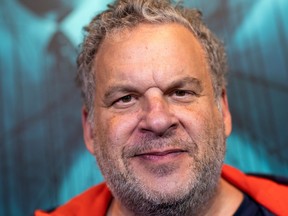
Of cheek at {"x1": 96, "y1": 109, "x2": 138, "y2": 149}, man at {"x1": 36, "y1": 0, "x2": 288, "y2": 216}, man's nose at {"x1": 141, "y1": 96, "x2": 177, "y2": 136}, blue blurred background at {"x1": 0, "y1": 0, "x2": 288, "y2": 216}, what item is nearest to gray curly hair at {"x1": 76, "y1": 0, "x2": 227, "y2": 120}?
man at {"x1": 36, "y1": 0, "x2": 288, "y2": 216}

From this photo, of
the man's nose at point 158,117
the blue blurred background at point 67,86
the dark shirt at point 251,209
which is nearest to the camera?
the man's nose at point 158,117

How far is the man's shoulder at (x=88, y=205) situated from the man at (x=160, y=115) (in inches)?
2.8

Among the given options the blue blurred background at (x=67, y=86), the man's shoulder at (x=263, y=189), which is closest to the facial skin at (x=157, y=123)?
the man's shoulder at (x=263, y=189)

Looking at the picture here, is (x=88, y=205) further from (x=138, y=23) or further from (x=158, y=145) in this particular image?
(x=138, y=23)

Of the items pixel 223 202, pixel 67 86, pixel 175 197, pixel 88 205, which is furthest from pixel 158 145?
pixel 67 86

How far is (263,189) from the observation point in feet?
3.59

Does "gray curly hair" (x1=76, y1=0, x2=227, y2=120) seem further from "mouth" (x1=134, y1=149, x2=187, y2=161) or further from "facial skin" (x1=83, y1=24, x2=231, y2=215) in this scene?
"mouth" (x1=134, y1=149, x2=187, y2=161)

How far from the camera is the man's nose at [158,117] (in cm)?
85

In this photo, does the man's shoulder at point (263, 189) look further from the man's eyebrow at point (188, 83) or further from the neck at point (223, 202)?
the man's eyebrow at point (188, 83)

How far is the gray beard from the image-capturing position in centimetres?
90

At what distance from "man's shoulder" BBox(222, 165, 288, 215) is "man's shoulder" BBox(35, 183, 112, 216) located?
38cm

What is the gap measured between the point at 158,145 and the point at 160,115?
0.07 meters

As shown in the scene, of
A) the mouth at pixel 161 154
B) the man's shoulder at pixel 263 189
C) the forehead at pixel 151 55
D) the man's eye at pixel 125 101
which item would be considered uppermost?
the forehead at pixel 151 55

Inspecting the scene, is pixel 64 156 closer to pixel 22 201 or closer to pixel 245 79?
pixel 22 201
